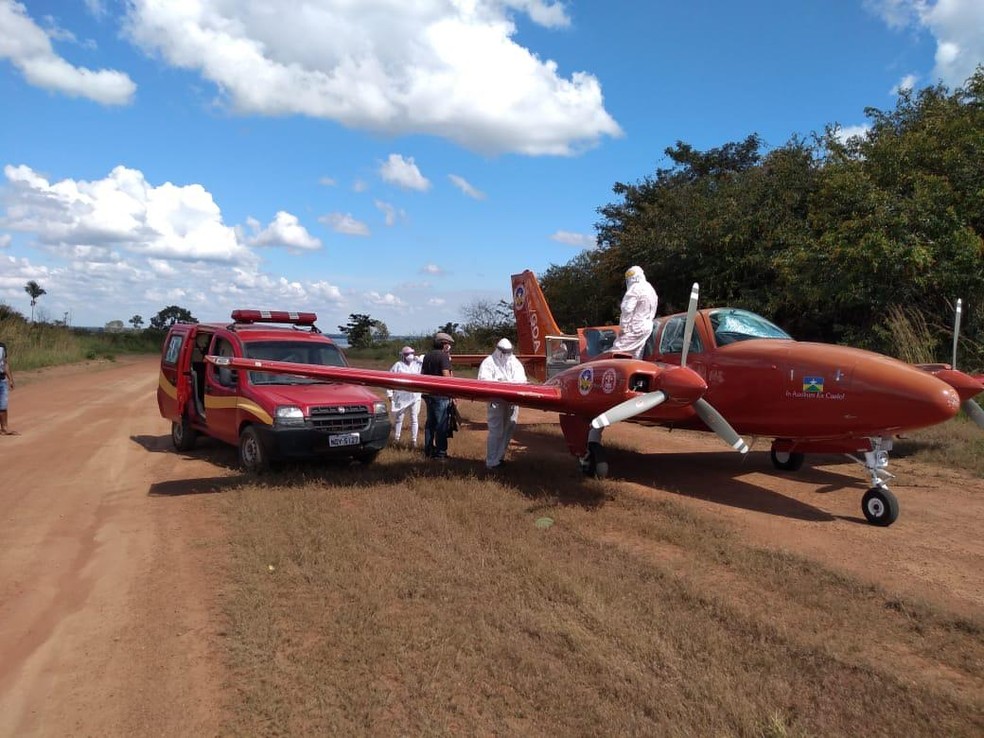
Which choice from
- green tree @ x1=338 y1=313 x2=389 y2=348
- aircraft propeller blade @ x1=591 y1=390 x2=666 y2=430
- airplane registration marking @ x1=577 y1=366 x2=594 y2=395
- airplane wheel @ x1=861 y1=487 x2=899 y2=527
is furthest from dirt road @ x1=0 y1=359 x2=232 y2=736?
green tree @ x1=338 y1=313 x2=389 y2=348

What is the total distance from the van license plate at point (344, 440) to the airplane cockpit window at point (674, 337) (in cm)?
455

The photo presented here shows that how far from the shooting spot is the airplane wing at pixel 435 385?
26.8ft

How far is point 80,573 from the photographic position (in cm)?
548

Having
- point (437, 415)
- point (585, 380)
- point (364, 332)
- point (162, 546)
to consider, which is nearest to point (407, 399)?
point (437, 415)

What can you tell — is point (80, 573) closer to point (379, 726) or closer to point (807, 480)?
point (379, 726)

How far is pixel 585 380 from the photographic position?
8.07 m

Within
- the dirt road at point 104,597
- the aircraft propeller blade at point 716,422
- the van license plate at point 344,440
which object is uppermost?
the aircraft propeller blade at point 716,422

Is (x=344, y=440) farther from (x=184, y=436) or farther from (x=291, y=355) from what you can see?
(x=184, y=436)

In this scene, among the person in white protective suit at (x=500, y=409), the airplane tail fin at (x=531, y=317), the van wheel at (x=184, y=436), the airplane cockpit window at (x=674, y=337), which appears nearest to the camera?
the airplane cockpit window at (x=674, y=337)

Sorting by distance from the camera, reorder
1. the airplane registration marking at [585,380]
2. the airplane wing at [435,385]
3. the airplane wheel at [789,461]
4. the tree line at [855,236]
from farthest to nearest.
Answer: the tree line at [855,236] → the airplane wheel at [789,461] → the airplane wing at [435,385] → the airplane registration marking at [585,380]

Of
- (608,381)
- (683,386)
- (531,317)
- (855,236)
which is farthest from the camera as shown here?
(531,317)

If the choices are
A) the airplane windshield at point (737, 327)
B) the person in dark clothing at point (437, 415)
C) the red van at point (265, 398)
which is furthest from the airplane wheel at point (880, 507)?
the red van at point (265, 398)

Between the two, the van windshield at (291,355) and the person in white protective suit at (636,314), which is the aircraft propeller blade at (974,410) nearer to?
the person in white protective suit at (636,314)

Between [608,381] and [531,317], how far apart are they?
9305 millimetres
